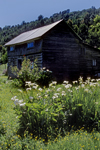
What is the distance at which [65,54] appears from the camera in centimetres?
1648

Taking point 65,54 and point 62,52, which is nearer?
point 62,52

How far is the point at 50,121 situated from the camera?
479cm

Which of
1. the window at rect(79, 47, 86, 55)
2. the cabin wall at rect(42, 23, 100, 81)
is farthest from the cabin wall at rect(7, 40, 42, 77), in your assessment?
the window at rect(79, 47, 86, 55)

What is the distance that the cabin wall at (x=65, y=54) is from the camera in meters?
15.5

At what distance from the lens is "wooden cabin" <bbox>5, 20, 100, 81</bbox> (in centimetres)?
1540

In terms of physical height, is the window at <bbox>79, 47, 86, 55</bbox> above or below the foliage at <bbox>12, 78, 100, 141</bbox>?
above

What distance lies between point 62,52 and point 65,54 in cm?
42

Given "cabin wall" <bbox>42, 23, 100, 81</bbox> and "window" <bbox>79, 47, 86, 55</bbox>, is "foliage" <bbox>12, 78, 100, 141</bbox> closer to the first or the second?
"cabin wall" <bbox>42, 23, 100, 81</bbox>

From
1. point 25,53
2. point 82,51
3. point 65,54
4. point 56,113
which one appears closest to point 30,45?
point 25,53

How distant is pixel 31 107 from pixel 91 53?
49.8ft

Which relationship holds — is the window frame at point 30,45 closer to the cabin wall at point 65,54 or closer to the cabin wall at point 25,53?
the cabin wall at point 25,53

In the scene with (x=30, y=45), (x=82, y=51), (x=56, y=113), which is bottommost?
(x=56, y=113)

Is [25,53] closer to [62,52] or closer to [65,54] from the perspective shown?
[62,52]

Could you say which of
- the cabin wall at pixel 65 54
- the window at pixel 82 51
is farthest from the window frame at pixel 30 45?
the window at pixel 82 51
